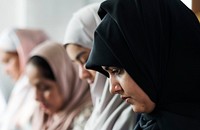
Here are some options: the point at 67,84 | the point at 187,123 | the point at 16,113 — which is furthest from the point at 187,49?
the point at 16,113

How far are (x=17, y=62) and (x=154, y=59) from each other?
1.34 meters

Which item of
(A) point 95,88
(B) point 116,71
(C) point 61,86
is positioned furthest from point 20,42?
(B) point 116,71

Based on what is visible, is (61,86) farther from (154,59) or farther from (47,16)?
(154,59)

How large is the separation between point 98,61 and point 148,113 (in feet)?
0.48

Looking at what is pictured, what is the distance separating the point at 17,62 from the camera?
2.03 m

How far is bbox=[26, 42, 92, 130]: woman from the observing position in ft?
5.21

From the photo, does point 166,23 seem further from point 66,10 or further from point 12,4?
point 12,4

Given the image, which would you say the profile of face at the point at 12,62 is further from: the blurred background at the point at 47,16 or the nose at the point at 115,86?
the nose at the point at 115,86

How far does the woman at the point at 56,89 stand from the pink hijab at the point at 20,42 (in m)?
0.31

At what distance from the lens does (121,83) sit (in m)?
0.80

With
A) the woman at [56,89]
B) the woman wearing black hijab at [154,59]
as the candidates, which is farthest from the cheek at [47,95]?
the woman wearing black hijab at [154,59]

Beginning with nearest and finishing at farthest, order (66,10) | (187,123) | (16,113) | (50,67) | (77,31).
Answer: (187,123)
(77,31)
(50,67)
(16,113)
(66,10)

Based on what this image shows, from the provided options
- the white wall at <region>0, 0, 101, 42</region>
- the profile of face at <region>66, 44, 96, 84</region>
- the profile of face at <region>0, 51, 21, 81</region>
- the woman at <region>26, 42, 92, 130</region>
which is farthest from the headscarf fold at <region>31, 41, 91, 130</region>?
the white wall at <region>0, 0, 101, 42</region>

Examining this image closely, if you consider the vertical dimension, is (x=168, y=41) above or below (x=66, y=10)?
above
